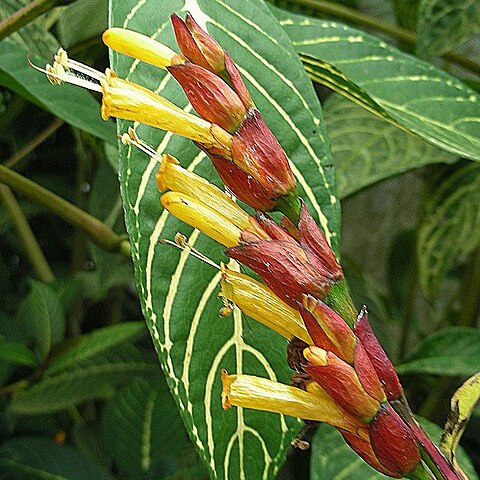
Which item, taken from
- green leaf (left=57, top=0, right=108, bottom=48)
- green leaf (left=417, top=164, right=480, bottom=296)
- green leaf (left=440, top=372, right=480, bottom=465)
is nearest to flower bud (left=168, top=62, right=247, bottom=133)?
green leaf (left=440, top=372, right=480, bottom=465)

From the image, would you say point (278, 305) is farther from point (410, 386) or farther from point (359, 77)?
point (410, 386)

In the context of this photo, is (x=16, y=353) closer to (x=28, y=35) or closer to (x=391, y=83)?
(x=28, y=35)

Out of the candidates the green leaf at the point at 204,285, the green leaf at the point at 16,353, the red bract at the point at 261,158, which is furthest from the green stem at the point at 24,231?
the red bract at the point at 261,158

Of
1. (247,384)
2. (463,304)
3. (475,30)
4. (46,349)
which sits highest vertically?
(475,30)

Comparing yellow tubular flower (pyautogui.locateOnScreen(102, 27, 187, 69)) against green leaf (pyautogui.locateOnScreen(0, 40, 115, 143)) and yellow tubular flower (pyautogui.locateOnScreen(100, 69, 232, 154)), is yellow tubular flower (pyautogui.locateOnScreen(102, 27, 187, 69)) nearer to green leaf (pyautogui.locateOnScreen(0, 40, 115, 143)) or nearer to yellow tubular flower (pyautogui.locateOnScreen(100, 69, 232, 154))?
yellow tubular flower (pyautogui.locateOnScreen(100, 69, 232, 154))

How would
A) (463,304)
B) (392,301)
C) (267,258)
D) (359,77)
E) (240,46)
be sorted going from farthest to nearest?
(392,301) → (463,304) → (359,77) → (240,46) → (267,258)

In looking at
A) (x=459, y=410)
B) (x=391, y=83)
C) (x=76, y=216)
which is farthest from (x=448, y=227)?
(x=459, y=410)

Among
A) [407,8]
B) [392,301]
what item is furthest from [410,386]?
[407,8]
